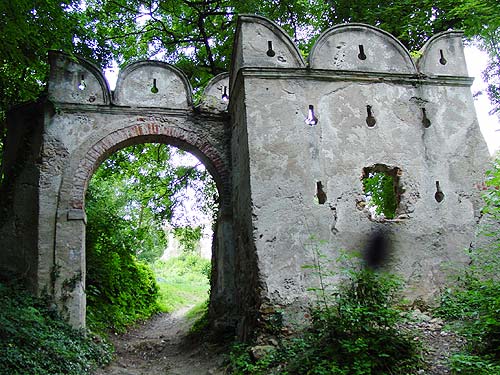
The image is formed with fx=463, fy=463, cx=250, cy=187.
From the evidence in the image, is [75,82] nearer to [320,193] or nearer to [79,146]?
[79,146]

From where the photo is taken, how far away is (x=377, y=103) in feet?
24.3

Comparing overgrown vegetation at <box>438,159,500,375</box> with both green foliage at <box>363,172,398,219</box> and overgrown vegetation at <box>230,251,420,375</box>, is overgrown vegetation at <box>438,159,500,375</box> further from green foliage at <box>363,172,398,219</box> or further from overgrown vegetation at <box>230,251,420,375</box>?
green foliage at <box>363,172,398,219</box>

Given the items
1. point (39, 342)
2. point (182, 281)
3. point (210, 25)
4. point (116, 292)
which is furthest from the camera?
point (182, 281)

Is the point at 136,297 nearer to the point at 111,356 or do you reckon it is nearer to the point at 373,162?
the point at 111,356

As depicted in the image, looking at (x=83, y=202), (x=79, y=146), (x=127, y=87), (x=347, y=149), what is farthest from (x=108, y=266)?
(x=347, y=149)

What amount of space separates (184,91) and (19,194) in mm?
3298

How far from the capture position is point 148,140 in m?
8.20

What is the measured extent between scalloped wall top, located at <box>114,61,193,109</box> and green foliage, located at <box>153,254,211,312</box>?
302 inches

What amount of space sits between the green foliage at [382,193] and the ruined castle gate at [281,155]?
2.64 meters

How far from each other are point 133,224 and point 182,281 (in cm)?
1077

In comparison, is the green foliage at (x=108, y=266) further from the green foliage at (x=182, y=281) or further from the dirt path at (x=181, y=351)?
the green foliage at (x=182, y=281)

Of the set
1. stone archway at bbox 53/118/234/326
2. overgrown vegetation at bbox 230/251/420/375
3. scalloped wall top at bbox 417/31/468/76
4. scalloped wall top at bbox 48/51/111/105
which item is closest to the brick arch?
stone archway at bbox 53/118/234/326

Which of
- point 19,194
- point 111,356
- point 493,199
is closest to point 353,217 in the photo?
point 493,199

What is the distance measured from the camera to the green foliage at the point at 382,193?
9961 mm
